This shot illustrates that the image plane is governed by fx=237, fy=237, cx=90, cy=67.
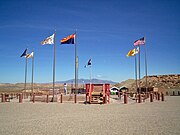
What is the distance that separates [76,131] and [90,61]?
3261 cm

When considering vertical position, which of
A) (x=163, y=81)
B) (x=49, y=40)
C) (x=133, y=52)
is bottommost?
(x=163, y=81)

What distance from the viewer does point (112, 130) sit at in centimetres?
877

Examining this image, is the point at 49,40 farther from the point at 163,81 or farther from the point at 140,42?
the point at 163,81

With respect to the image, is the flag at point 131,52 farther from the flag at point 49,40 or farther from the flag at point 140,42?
the flag at point 49,40

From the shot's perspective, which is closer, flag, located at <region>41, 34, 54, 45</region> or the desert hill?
flag, located at <region>41, 34, 54, 45</region>

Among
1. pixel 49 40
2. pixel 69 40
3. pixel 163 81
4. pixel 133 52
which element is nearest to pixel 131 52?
pixel 133 52

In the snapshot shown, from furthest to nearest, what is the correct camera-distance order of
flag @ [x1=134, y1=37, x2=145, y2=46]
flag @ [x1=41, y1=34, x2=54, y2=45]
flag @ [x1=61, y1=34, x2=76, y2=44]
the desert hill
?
the desert hill < flag @ [x1=134, y1=37, x2=145, y2=46] < flag @ [x1=61, y1=34, x2=76, y2=44] < flag @ [x1=41, y1=34, x2=54, y2=45]

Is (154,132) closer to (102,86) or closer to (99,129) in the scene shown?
(99,129)

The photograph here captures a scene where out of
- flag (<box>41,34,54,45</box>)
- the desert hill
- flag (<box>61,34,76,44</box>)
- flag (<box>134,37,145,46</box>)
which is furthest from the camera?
the desert hill

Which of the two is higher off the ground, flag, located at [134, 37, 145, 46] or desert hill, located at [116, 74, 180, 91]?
flag, located at [134, 37, 145, 46]

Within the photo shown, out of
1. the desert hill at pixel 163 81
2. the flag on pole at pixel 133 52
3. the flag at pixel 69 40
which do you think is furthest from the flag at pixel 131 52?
the desert hill at pixel 163 81

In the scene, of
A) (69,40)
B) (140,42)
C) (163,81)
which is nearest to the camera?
(69,40)

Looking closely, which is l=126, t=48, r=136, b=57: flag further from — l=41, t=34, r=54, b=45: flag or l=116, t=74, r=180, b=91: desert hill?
l=116, t=74, r=180, b=91: desert hill

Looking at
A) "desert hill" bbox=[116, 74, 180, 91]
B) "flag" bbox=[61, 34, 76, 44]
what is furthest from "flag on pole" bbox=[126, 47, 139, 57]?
"desert hill" bbox=[116, 74, 180, 91]
